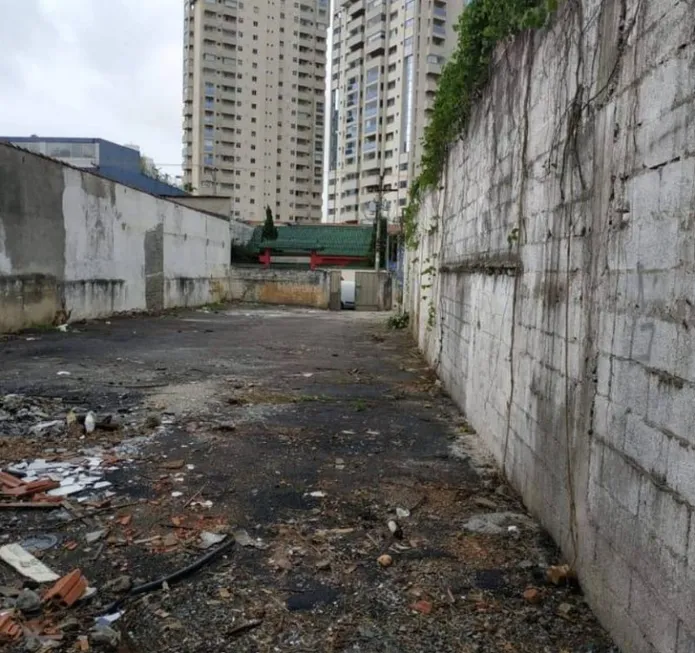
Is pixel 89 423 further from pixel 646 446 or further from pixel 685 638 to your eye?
pixel 685 638

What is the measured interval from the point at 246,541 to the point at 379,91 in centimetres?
7604

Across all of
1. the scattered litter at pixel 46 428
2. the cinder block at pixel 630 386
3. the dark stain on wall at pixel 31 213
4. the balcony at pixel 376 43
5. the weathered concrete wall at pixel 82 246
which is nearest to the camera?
the cinder block at pixel 630 386

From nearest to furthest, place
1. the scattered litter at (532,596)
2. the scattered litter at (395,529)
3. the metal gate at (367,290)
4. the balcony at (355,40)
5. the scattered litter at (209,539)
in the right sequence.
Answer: the scattered litter at (532,596) < the scattered litter at (209,539) < the scattered litter at (395,529) < the metal gate at (367,290) < the balcony at (355,40)

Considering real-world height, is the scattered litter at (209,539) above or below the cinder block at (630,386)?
below

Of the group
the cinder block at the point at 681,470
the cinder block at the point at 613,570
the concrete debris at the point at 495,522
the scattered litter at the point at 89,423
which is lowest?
the concrete debris at the point at 495,522

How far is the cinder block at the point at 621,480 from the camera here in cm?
211

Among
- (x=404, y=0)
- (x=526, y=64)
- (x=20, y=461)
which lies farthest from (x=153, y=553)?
(x=404, y=0)

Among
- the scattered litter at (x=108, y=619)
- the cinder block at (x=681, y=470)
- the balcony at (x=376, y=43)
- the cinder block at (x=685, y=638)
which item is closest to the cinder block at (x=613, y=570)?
the cinder block at (x=685, y=638)

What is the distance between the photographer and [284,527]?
3244mm

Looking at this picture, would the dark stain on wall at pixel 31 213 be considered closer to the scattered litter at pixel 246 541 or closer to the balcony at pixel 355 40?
the scattered litter at pixel 246 541

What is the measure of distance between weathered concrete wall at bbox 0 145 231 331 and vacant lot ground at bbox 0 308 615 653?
19.1 feet

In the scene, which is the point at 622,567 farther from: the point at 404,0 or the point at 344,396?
the point at 404,0

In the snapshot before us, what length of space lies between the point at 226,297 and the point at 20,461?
2190 cm

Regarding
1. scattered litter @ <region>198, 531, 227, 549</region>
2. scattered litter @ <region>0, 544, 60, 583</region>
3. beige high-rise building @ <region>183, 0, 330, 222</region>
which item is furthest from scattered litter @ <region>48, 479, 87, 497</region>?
beige high-rise building @ <region>183, 0, 330, 222</region>
